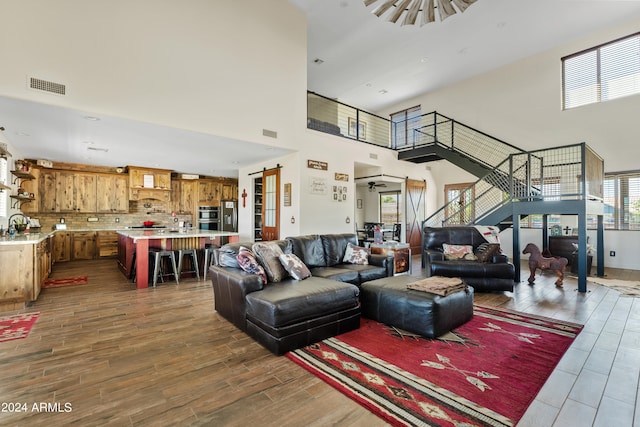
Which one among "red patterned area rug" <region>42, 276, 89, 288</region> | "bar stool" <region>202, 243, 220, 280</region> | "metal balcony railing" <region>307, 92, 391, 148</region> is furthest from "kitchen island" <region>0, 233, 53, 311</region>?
"metal balcony railing" <region>307, 92, 391, 148</region>

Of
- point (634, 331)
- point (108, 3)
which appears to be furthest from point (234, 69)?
point (634, 331)

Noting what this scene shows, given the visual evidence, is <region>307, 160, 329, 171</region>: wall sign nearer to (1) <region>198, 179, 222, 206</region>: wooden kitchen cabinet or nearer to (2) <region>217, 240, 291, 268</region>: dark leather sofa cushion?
(2) <region>217, 240, 291, 268</region>: dark leather sofa cushion

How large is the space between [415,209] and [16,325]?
9.10 meters

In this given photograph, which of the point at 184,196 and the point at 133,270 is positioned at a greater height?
the point at 184,196

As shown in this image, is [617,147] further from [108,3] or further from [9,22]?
[9,22]

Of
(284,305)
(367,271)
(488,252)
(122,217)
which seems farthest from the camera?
(122,217)

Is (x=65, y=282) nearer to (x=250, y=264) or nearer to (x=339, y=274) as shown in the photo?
(x=250, y=264)

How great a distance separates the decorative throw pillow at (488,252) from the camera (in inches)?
197

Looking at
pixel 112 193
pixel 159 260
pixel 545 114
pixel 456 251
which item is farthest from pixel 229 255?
pixel 545 114

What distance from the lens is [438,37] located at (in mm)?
6910

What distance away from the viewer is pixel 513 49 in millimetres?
7613

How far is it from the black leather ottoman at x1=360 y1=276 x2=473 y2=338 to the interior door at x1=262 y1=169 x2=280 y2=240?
3.81m

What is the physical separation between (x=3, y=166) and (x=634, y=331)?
962 centimetres

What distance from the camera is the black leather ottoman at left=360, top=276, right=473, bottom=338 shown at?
2938 millimetres
